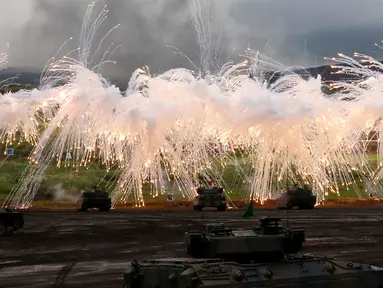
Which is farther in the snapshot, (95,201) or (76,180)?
(76,180)

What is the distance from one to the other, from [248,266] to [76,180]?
53.0 meters

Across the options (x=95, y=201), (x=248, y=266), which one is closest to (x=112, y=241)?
(x=248, y=266)

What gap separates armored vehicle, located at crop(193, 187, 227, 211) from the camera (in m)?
47.7

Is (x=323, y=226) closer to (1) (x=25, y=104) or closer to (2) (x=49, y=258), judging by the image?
(2) (x=49, y=258)

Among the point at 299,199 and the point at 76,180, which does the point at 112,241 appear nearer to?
the point at 299,199

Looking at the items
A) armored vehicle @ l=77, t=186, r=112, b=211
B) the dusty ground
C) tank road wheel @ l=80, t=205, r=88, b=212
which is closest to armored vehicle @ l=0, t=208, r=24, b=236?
the dusty ground

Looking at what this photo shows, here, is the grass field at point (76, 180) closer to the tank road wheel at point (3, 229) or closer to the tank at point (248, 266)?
the tank road wheel at point (3, 229)

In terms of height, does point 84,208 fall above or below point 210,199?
below

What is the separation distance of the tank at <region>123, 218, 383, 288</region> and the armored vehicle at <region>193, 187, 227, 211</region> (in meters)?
33.3

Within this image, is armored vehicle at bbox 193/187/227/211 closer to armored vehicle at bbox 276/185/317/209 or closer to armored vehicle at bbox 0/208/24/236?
armored vehicle at bbox 276/185/317/209

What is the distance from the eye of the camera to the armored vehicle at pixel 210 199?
47.7 meters

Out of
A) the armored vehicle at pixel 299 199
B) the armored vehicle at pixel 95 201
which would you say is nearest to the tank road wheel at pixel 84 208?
the armored vehicle at pixel 95 201

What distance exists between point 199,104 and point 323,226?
1215 centimetres

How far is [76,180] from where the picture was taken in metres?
63.9
